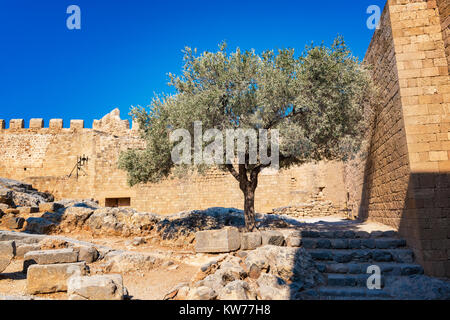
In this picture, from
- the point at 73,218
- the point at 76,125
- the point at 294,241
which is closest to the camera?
the point at 294,241

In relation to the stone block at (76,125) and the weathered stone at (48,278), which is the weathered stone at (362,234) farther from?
the stone block at (76,125)

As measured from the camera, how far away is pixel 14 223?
37.3 feet

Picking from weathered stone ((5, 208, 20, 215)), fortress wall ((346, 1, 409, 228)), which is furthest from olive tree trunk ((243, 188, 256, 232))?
weathered stone ((5, 208, 20, 215))

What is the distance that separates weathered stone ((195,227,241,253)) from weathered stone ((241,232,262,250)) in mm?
167

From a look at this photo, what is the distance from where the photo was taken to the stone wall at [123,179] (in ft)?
65.2

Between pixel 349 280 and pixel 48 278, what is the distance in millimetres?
5735

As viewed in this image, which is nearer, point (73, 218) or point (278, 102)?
point (278, 102)

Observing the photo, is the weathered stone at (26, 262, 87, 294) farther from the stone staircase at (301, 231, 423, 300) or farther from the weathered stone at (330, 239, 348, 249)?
the weathered stone at (330, 239, 348, 249)

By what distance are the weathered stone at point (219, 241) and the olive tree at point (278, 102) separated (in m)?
1.92

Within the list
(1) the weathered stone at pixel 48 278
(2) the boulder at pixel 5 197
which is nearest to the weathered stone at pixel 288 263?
(1) the weathered stone at pixel 48 278

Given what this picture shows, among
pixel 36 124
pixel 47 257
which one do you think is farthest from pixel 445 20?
pixel 36 124

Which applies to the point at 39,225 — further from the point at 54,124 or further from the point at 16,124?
the point at 16,124

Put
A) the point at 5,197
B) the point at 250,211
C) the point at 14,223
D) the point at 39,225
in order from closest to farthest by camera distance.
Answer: the point at 250,211 < the point at 14,223 < the point at 39,225 < the point at 5,197
